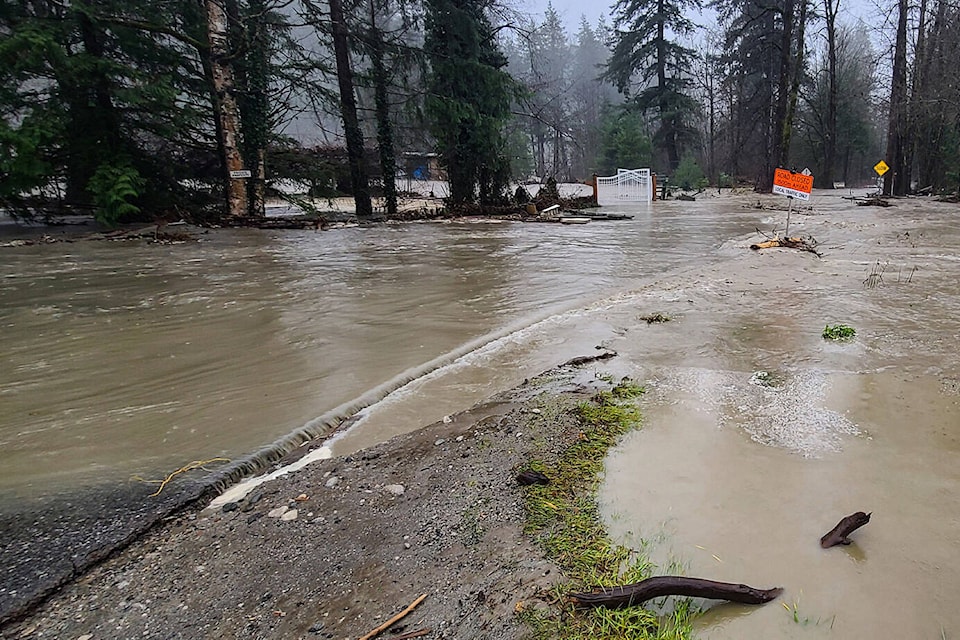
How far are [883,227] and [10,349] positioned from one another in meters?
15.4

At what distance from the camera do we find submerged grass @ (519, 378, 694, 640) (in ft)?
4.96

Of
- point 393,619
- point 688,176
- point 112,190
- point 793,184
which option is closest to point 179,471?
point 393,619

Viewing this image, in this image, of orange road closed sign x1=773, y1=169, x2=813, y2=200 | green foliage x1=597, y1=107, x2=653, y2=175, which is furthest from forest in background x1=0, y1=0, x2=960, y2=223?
green foliage x1=597, y1=107, x2=653, y2=175

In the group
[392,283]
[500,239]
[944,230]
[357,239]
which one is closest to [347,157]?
[357,239]

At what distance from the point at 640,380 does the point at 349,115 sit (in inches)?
574

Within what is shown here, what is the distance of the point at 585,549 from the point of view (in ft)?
6.06

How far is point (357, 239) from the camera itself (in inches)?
490

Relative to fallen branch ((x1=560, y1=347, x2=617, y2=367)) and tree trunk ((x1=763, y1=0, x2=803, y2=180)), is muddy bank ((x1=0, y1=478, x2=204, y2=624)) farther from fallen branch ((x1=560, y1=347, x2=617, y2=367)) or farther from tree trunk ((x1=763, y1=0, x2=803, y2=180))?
tree trunk ((x1=763, y1=0, x2=803, y2=180))

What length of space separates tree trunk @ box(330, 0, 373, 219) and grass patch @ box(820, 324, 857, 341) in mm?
13796

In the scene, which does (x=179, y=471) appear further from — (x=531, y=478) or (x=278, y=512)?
(x=531, y=478)

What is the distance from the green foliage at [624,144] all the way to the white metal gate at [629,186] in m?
11.4

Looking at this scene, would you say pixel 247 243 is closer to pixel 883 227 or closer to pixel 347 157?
pixel 347 157

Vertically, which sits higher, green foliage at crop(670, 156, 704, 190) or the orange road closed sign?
green foliage at crop(670, 156, 704, 190)

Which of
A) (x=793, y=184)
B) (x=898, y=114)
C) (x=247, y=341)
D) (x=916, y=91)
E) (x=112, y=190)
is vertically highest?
(x=916, y=91)
